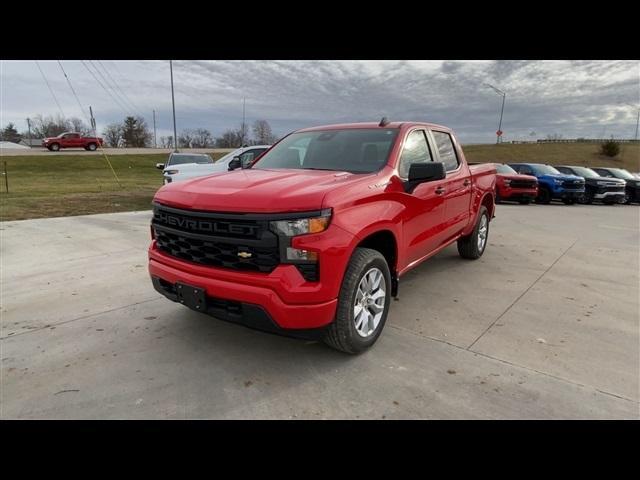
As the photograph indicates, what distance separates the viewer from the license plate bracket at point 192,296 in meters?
2.94

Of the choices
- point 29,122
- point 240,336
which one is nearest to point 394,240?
point 240,336

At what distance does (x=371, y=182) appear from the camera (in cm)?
331

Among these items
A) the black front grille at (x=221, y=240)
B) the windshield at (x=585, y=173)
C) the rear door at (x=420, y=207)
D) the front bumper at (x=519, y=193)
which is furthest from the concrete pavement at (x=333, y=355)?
the windshield at (x=585, y=173)

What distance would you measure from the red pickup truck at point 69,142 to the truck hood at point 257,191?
135 ft

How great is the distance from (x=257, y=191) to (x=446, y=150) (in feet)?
10.1

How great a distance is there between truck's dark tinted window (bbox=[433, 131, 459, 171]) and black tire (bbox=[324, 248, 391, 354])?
7.38 ft

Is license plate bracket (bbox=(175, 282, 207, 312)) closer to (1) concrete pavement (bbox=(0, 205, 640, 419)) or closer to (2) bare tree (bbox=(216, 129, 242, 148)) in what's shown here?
(1) concrete pavement (bbox=(0, 205, 640, 419))

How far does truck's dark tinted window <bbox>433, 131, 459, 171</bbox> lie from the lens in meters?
4.89

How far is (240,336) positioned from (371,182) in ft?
5.80

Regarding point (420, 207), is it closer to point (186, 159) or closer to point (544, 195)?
point (186, 159)

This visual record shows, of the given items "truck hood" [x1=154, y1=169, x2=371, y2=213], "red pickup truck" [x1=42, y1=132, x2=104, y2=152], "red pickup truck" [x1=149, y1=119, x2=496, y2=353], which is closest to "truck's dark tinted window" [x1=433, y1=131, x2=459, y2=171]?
"red pickup truck" [x1=149, y1=119, x2=496, y2=353]

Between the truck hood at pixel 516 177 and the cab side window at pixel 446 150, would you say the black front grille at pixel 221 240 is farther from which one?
the truck hood at pixel 516 177

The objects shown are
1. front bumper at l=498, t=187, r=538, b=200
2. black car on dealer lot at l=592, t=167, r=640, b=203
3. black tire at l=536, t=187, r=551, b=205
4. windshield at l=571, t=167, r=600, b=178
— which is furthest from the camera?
black car on dealer lot at l=592, t=167, r=640, b=203

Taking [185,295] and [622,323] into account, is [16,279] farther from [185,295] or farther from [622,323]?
[622,323]
